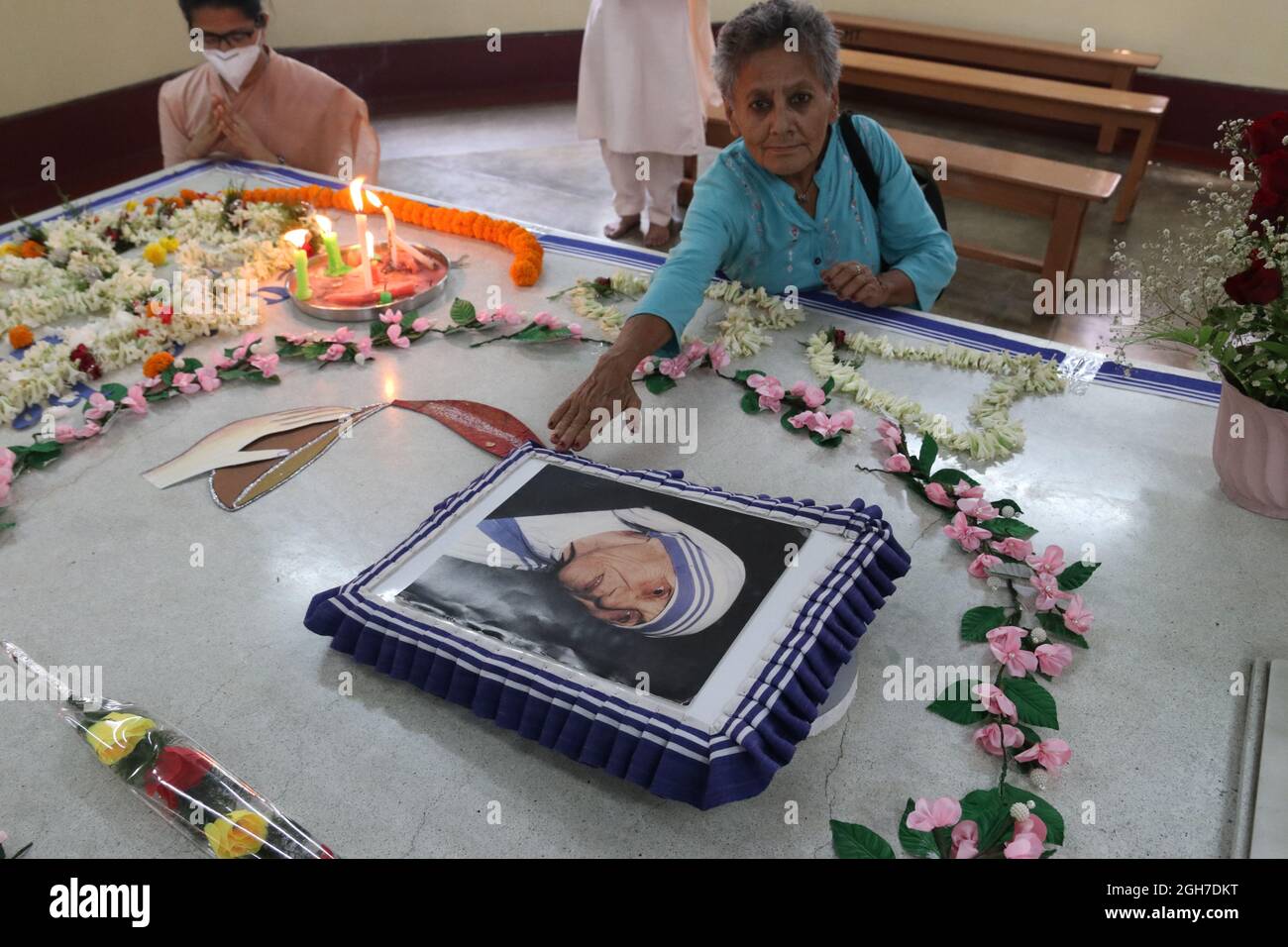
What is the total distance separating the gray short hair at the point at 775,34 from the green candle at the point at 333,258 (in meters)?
0.93

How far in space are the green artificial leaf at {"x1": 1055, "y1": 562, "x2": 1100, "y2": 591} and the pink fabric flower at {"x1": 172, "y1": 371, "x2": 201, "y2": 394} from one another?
151cm

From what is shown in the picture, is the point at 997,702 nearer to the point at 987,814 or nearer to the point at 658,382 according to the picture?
the point at 987,814

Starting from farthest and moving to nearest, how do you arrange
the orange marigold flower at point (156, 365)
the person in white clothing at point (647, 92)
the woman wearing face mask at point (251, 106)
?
the person in white clothing at point (647, 92), the woman wearing face mask at point (251, 106), the orange marigold flower at point (156, 365)

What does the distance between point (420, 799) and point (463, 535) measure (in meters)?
0.38

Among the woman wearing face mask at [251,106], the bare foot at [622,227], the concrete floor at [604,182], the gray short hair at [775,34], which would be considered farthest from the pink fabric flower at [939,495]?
the bare foot at [622,227]

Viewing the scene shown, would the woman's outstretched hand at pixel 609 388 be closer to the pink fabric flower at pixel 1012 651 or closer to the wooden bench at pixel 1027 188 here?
the pink fabric flower at pixel 1012 651

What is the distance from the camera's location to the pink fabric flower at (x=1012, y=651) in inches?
45.7

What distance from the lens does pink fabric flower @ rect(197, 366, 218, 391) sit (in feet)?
5.93

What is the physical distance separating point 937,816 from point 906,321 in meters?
1.20

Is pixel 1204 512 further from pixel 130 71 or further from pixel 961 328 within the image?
pixel 130 71

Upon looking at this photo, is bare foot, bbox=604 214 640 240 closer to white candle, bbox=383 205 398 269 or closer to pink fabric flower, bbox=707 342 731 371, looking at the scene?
white candle, bbox=383 205 398 269

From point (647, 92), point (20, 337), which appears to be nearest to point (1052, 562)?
point (20, 337)

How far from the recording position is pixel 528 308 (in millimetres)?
2078
